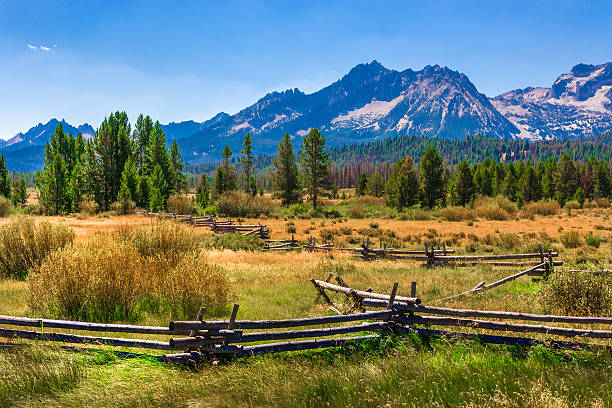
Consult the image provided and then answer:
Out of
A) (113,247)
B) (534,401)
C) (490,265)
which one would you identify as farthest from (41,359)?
(490,265)

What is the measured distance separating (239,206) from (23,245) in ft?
121

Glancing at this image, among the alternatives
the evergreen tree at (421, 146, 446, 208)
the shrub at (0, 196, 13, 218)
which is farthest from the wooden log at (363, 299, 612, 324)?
the evergreen tree at (421, 146, 446, 208)

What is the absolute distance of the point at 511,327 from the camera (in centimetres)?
593

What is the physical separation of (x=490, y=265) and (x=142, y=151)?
54.7 m

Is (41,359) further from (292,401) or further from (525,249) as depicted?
(525,249)

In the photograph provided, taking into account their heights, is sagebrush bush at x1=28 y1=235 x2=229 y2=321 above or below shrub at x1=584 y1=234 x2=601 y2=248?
above

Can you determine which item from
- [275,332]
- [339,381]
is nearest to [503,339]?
[339,381]

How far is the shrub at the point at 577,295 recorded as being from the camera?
308 inches

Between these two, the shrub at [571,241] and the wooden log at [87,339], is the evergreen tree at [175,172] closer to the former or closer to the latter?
the shrub at [571,241]

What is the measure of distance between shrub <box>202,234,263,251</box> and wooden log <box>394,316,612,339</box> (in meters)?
16.6

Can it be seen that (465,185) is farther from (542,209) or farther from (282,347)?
(282,347)

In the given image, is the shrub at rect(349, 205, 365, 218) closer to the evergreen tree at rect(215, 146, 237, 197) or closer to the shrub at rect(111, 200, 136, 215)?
the evergreen tree at rect(215, 146, 237, 197)

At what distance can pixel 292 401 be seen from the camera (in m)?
4.46

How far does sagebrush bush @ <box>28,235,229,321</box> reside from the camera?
7.61 metres
